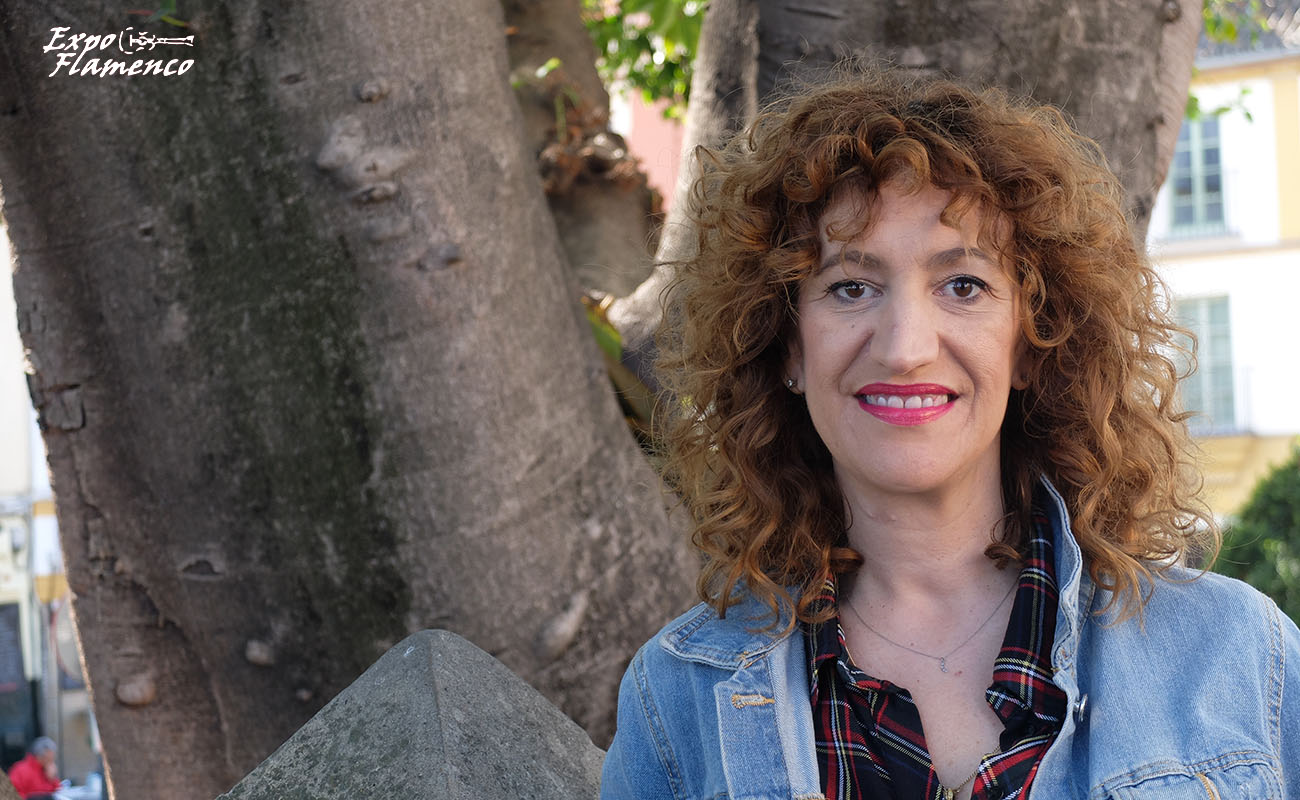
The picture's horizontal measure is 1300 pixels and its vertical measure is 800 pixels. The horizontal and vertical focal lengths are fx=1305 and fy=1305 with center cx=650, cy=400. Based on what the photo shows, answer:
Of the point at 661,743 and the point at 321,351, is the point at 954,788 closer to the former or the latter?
the point at 661,743

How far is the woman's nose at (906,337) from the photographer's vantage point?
1699 mm

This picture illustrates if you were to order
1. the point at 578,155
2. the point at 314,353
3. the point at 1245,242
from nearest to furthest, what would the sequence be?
the point at 314,353, the point at 578,155, the point at 1245,242

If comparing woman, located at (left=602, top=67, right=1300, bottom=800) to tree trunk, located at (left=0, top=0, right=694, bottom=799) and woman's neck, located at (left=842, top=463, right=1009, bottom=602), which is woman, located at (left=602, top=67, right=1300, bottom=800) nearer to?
woman's neck, located at (left=842, top=463, right=1009, bottom=602)

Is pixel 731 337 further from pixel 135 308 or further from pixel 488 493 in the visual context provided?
pixel 135 308

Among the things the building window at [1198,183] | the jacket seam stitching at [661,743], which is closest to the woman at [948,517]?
the jacket seam stitching at [661,743]

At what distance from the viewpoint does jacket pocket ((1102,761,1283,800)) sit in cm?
155

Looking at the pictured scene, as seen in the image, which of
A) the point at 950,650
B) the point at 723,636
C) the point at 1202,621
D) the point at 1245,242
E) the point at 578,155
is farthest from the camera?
the point at 1245,242

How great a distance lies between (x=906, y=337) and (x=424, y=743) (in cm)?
86

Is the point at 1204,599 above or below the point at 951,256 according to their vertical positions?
below

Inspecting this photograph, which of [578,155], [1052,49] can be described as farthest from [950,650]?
[578,155]

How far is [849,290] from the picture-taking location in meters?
1.81

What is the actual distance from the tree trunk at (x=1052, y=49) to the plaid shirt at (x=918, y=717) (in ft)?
3.88

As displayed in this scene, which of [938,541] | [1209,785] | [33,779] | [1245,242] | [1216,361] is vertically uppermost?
[938,541]

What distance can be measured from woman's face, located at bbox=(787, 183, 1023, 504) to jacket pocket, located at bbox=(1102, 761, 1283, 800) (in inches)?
17.7
